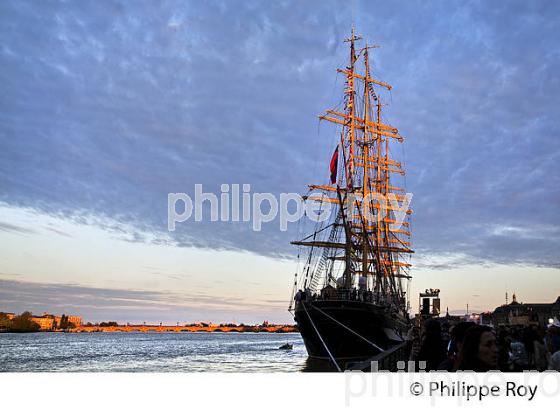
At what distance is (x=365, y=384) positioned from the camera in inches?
290

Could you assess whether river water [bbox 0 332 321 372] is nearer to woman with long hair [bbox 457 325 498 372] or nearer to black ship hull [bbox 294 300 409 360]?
black ship hull [bbox 294 300 409 360]

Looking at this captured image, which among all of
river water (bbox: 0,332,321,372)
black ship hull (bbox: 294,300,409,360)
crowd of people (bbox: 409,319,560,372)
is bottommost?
river water (bbox: 0,332,321,372)

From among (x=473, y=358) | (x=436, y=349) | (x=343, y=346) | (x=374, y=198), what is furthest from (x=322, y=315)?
(x=473, y=358)

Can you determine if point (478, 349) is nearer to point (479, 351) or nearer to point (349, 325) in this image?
point (479, 351)

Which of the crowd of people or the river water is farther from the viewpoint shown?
the river water

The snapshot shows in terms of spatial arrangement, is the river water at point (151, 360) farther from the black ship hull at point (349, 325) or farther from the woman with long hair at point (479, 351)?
the woman with long hair at point (479, 351)

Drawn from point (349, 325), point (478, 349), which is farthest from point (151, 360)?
point (478, 349)

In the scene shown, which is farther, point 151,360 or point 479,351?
point 151,360

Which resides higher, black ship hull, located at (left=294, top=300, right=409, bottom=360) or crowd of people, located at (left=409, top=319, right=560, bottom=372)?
crowd of people, located at (left=409, top=319, right=560, bottom=372)

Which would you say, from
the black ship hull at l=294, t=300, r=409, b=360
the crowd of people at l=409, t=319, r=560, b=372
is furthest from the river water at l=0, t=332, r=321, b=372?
the crowd of people at l=409, t=319, r=560, b=372

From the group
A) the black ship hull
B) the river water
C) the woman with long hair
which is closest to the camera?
the woman with long hair

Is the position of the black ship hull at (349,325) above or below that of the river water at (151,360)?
above

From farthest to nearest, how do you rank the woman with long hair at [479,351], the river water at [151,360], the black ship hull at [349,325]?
the river water at [151,360]
the black ship hull at [349,325]
the woman with long hair at [479,351]

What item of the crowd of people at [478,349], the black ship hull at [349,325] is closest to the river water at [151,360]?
the black ship hull at [349,325]
